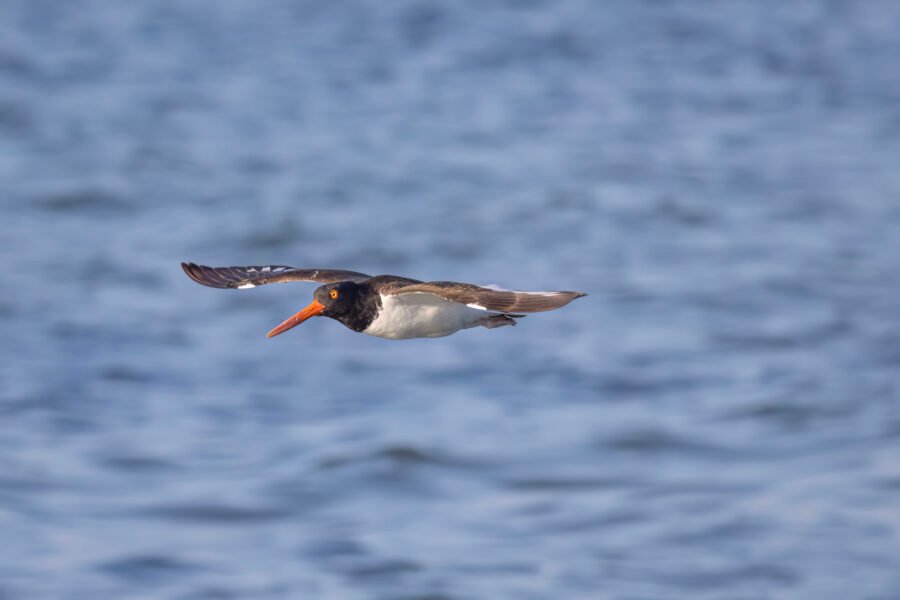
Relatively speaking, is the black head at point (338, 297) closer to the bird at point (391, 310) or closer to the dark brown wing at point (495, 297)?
the bird at point (391, 310)

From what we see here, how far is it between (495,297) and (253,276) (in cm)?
238

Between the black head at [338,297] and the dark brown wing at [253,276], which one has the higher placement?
the dark brown wing at [253,276]

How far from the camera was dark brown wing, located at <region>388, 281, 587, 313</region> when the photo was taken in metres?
7.72

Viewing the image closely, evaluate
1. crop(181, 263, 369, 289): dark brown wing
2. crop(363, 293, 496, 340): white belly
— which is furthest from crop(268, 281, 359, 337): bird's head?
crop(181, 263, 369, 289): dark brown wing

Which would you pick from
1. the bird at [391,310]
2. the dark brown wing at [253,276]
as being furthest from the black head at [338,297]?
the dark brown wing at [253,276]

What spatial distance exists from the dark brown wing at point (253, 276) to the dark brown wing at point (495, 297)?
4.34 ft

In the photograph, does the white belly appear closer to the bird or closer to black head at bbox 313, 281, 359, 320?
the bird

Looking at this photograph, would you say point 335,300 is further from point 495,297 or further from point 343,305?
point 495,297

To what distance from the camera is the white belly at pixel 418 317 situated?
897cm

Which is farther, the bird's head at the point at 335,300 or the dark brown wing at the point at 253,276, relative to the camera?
the dark brown wing at the point at 253,276

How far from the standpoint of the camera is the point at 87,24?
47.2 m

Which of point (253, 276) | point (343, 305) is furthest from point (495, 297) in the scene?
point (253, 276)

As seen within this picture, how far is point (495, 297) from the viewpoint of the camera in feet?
26.7

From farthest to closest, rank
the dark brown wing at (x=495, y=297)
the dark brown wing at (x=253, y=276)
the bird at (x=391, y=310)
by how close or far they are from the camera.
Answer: the dark brown wing at (x=253, y=276) → the bird at (x=391, y=310) → the dark brown wing at (x=495, y=297)
